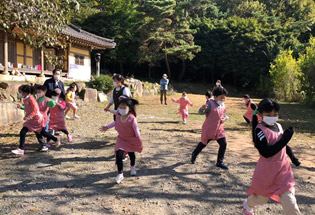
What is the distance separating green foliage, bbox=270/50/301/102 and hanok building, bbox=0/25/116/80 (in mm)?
15126

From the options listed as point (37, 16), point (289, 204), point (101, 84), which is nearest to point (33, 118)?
point (37, 16)

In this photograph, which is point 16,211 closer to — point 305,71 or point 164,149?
point 164,149

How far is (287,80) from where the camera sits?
21500 millimetres

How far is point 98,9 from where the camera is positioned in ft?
104

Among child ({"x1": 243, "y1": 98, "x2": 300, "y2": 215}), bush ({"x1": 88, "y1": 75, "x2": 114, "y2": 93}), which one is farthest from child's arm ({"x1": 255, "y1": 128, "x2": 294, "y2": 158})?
bush ({"x1": 88, "y1": 75, "x2": 114, "y2": 93})

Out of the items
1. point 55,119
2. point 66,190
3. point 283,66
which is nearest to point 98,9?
point 283,66

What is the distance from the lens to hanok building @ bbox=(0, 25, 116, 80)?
14078mm

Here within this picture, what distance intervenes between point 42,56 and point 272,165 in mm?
15594

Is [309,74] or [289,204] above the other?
[309,74]

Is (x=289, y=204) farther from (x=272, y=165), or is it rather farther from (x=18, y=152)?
(x=18, y=152)

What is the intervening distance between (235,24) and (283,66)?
1182 centimetres

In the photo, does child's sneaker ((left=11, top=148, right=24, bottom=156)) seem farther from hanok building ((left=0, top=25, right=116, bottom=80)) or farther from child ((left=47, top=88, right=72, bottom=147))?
hanok building ((left=0, top=25, right=116, bottom=80))

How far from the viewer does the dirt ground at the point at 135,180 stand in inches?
126

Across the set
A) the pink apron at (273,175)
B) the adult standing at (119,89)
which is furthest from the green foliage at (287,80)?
the pink apron at (273,175)
